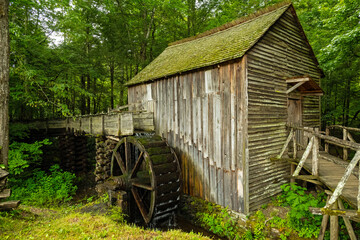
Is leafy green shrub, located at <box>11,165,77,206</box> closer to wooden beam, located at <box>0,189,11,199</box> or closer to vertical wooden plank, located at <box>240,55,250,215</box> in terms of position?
wooden beam, located at <box>0,189,11,199</box>

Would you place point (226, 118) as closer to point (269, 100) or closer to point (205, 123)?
point (205, 123)

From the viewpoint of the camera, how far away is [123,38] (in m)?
15.2

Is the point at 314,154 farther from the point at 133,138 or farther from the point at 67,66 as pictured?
the point at 67,66

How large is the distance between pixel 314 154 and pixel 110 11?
53.9 ft

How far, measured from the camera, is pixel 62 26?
34.8 feet

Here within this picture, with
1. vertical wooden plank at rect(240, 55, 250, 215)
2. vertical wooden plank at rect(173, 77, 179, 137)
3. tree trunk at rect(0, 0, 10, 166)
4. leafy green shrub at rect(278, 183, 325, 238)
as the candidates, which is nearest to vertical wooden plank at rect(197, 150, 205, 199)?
vertical wooden plank at rect(173, 77, 179, 137)

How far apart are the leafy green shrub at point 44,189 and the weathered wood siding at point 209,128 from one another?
5.61m

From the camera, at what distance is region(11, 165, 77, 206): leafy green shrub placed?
7891 mm

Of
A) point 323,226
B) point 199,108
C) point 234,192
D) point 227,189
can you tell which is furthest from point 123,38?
point 323,226

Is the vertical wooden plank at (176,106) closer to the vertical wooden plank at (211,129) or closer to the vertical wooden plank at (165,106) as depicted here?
the vertical wooden plank at (165,106)

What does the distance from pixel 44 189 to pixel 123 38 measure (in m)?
11.7

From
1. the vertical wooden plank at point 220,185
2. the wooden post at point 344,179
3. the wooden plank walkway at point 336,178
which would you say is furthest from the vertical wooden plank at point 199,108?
the wooden post at point 344,179

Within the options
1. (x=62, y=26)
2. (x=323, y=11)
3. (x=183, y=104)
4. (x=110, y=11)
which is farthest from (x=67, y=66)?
(x=323, y=11)

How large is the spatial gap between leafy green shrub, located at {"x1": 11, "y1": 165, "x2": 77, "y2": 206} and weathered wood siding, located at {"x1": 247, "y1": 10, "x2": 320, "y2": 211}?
8.21 metres
